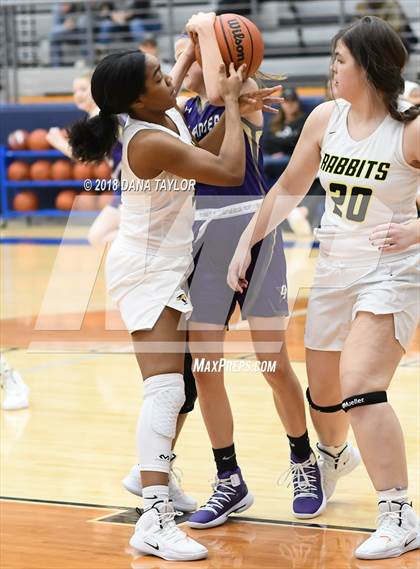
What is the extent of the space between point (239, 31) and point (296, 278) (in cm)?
557

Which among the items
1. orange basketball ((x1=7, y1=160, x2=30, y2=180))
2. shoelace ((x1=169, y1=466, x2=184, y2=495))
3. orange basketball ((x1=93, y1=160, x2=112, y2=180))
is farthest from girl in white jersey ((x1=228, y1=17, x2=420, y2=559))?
orange basketball ((x1=7, y1=160, x2=30, y2=180))

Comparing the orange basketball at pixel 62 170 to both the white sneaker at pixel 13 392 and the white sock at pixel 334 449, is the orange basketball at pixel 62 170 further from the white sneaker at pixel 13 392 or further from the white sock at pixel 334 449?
the white sock at pixel 334 449

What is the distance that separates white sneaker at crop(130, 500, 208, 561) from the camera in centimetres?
339

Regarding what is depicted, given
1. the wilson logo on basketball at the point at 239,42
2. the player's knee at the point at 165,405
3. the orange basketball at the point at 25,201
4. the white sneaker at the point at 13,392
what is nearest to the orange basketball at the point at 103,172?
the orange basketball at the point at 25,201

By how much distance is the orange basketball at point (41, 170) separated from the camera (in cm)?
1431

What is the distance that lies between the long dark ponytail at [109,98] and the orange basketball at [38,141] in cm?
1081

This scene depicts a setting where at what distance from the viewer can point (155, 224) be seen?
3520mm

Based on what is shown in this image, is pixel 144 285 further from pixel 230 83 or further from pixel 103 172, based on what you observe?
pixel 103 172

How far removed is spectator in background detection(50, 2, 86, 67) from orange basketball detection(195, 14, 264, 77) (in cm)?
1263

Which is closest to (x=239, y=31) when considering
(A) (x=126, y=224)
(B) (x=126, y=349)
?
(A) (x=126, y=224)

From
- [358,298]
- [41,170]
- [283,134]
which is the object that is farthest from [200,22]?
[41,170]

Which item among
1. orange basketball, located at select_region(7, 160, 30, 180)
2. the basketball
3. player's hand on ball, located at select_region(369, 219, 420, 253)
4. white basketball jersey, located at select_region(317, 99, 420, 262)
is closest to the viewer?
player's hand on ball, located at select_region(369, 219, 420, 253)

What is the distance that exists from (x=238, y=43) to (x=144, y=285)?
82cm

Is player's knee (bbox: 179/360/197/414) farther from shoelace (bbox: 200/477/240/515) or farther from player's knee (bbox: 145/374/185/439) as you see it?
player's knee (bbox: 145/374/185/439)
